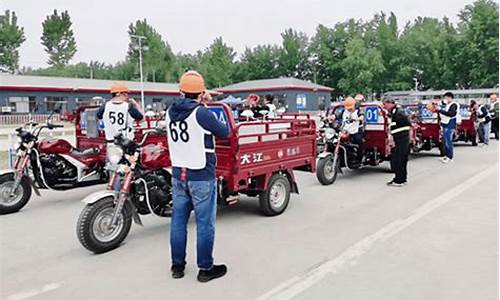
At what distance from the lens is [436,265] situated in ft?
14.7

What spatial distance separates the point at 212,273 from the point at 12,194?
4137mm

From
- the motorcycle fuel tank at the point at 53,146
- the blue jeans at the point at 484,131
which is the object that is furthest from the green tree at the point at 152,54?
the motorcycle fuel tank at the point at 53,146

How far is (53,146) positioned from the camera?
7.20 m

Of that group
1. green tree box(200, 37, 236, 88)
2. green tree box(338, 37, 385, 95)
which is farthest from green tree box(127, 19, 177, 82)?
green tree box(338, 37, 385, 95)

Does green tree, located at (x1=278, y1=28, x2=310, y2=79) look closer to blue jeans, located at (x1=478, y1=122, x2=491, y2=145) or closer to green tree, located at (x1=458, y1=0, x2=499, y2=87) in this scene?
green tree, located at (x1=458, y1=0, x2=499, y2=87)

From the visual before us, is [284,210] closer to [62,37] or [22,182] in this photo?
[22,182]

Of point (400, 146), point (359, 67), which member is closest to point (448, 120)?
point (400, 146)

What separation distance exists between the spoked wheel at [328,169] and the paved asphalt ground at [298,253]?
3.65 ft

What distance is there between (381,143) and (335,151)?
3.93 feet

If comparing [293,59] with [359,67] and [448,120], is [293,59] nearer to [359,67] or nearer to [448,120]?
[359,67]

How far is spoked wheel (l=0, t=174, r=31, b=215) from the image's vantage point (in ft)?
22.3

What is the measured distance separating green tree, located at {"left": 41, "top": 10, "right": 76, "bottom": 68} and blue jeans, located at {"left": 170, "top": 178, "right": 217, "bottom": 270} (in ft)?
250

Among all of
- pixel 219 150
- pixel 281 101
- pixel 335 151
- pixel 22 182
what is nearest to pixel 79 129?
pixel 22 182

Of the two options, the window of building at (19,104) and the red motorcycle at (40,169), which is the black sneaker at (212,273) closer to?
the red motorcycle at (40,169)
